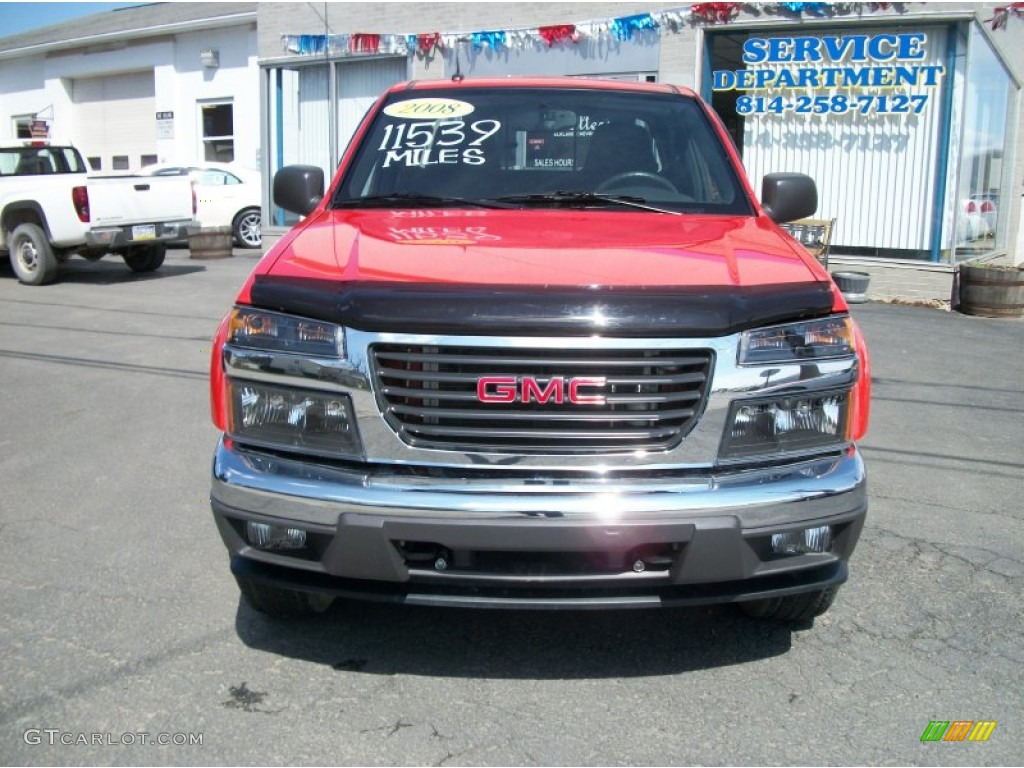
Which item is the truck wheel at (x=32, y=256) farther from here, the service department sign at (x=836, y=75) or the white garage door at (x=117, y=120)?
the white garage door at (x=117, y=120)

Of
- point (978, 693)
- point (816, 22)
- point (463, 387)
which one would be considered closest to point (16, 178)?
point (816, 22)

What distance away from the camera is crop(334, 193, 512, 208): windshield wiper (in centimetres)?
386

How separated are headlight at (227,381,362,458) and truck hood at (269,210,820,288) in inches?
14.4

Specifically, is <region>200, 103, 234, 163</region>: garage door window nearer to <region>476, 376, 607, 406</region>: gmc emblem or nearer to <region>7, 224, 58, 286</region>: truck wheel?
<region>7, 224, 58, 286</region>: truck wheel

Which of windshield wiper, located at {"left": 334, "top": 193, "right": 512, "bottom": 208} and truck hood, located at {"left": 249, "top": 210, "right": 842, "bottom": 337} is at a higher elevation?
windshield wiper, located at {"left": 334, "top": 193, "right": 512, "bottom": 208}

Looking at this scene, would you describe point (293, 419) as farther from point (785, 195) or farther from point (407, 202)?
point (785, 195)

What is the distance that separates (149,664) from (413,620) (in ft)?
2.90

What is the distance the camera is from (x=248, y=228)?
704 inches

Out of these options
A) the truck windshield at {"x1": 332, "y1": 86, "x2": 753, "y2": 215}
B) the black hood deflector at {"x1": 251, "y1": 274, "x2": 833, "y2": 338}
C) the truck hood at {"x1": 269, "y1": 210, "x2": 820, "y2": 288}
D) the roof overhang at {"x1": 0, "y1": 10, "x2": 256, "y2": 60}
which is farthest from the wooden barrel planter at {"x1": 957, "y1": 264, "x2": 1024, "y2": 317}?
the roof overhang at {"x1": 0, "y1": 10, "x2": 256, "y2": 60}

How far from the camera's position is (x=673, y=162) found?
426 centimetres

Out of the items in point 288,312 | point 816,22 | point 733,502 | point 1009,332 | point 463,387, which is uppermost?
point 816,22

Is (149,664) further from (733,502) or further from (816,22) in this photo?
(816,22)

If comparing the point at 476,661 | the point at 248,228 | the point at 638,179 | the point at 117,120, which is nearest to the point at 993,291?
the point at 638,179

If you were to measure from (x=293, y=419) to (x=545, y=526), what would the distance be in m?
0.81
